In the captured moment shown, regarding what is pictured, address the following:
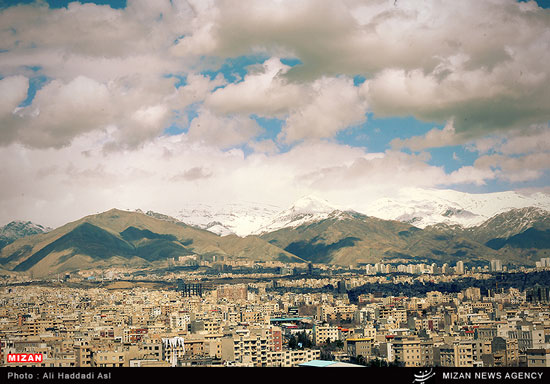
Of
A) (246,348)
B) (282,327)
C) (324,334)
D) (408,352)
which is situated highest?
(282,327)

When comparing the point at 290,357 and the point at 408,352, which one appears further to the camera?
the point at 408,352

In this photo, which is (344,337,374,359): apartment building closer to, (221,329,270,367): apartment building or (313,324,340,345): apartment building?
(313,324,340,345): apartment building

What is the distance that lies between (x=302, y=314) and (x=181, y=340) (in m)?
44.5

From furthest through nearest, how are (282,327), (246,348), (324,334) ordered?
1. (282,327)
2. (324,334)
3. (246,348)

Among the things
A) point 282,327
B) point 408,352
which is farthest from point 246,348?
point 282,327

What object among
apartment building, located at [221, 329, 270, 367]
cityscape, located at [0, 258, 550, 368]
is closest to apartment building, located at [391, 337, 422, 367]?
cityscape, located at [0, 258, 550, 368]

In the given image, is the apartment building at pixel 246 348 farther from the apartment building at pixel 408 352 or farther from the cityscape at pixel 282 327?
the apartment building at pixel 408 352

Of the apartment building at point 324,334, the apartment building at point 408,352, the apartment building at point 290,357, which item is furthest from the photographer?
the apartment building at point 324,334

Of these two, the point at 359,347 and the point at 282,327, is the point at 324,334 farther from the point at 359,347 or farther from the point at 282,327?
the point at 359,347

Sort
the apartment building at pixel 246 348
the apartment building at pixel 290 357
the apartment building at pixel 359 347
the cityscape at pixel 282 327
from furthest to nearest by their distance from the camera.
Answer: the apartment building at pixel 359 347 → the apartment building at pixel 246 348 → the cityscape at pixel 282 327 → the apartment building at pixel 290 357
